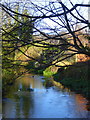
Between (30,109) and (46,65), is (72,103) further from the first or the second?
(46,65)

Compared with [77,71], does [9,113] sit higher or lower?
lower

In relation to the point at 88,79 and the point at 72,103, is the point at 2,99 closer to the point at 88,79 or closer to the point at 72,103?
the point at 72,103

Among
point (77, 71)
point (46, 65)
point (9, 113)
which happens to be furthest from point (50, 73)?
point (46, 65)

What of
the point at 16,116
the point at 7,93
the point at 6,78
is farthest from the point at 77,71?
the point at 16,116

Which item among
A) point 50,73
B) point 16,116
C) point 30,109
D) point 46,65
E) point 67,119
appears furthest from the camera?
point 50,73

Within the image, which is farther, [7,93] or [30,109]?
[7,93]

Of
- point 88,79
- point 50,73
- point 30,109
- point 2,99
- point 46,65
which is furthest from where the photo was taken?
point 50,73

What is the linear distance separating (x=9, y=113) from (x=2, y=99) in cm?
251

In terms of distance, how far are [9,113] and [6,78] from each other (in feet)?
8.43

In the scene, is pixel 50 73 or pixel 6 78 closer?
pixel 6 78

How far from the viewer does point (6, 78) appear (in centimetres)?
987

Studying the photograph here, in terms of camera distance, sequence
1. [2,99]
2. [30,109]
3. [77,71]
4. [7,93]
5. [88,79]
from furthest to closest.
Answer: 1. [77,71]
2. [88,79]
3. [7,93]
4. [2,99]
5. [30,109]

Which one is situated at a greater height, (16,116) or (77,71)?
(77,71)

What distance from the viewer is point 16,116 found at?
23.5ft
